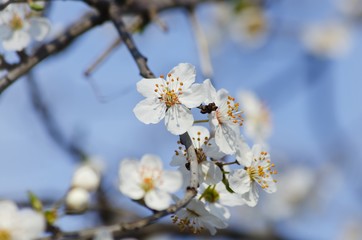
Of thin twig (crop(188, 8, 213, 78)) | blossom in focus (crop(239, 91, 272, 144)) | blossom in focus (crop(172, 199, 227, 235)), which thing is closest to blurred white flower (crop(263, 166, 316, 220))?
blossom in focus (crop(239, 91, 272, 144))

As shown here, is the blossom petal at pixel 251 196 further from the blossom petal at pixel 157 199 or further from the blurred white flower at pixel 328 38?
the blurred white flower at pixel 328 38

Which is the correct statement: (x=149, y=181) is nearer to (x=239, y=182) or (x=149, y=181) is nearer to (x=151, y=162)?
(x=151, y=162)

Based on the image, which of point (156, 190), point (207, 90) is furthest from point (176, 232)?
point (207, 90)

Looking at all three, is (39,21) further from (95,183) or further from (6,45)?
(95,183)

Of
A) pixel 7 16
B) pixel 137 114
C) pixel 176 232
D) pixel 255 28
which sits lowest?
pixel 137 114

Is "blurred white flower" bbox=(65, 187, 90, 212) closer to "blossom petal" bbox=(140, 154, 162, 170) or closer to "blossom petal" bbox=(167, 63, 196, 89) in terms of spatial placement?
"blossom petal" bbox=(140, 154, 162, 170)

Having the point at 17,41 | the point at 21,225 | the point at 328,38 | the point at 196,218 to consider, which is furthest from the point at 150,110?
the point at 328,38
